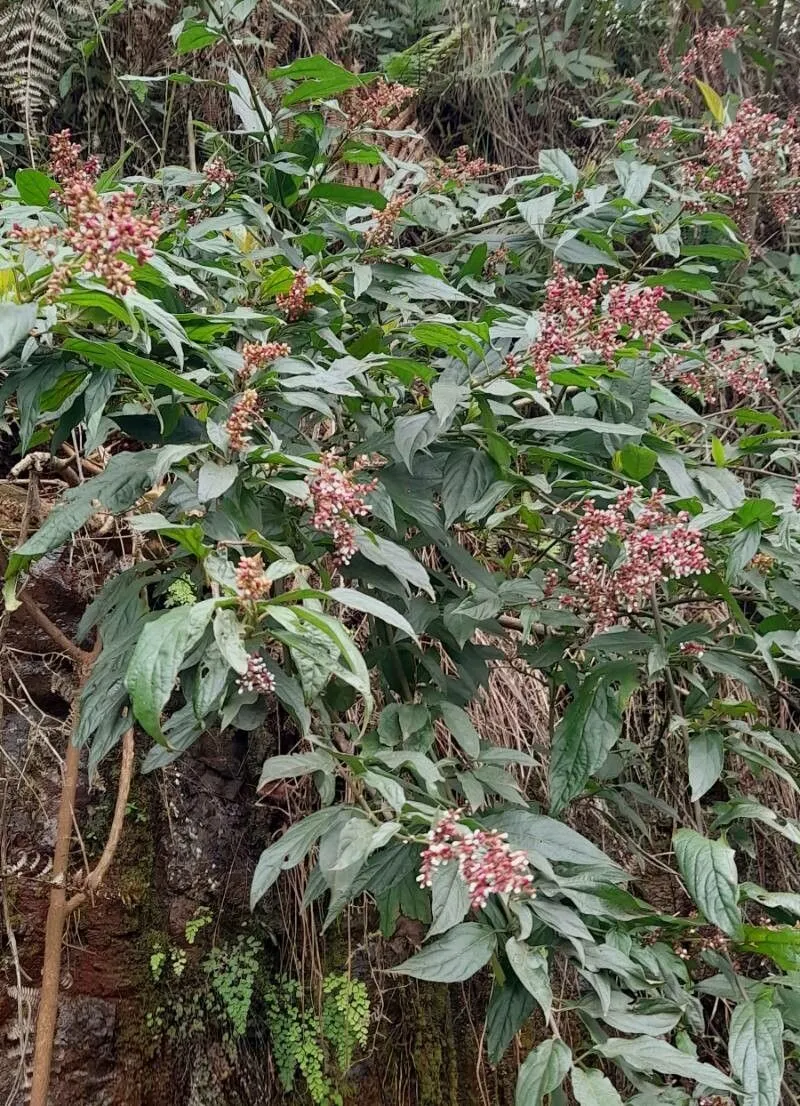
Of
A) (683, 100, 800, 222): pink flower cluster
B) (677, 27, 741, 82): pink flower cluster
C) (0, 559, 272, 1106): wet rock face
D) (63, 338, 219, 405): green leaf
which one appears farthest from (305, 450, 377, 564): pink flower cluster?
(677, 27, 741, 82): pink flower cluster

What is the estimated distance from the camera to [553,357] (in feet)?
3.33

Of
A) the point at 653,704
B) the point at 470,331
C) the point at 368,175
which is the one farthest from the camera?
the point at 368,175

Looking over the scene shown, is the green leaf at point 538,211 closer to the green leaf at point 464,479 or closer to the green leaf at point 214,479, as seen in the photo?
the green leaf at point 464,479

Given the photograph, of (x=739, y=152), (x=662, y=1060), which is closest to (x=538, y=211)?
(x=739, y=152)

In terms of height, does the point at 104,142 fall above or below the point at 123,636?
above

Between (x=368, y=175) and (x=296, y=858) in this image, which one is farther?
(x=368, y=175)

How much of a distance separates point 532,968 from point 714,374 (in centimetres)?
107

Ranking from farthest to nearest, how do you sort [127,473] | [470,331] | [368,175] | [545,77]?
[545,77] < [368,175] < [470,331] < [127,473]

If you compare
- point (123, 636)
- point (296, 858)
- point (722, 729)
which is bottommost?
point (722, 729)

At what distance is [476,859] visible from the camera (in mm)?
696

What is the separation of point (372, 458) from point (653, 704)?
1053 mm

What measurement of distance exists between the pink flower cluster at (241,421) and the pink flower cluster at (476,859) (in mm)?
399

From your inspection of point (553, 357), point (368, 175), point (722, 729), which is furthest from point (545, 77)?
point (722, 729)

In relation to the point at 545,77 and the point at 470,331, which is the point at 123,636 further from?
the point at 545,77
